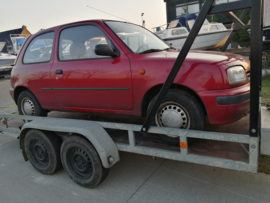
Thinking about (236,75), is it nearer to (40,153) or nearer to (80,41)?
(80,41)

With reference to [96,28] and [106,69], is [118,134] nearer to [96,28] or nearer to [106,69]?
[106,69]

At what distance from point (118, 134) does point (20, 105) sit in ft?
7.51

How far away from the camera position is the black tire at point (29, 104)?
426 centimetres

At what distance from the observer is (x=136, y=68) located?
299 cm

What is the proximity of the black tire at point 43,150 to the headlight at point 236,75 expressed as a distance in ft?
8.04

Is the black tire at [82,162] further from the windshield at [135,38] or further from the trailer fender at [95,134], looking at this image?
the windshield at [135,38]

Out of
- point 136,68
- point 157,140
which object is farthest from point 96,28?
point 157,140

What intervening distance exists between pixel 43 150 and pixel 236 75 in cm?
280

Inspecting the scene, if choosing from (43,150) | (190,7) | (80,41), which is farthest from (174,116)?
(190,7)

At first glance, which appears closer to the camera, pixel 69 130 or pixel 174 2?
pixel 69 130

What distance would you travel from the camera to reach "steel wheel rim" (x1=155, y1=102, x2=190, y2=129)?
9.12 feet

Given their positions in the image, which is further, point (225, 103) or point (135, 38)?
point (135, 38)

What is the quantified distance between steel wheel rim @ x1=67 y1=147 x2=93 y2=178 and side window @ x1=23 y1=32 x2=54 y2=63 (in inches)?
64.6

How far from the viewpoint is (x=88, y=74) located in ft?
11.0
